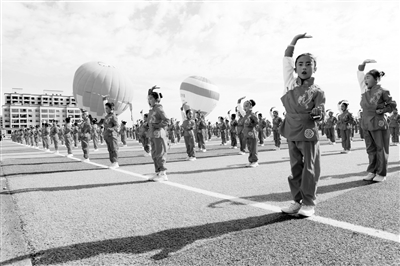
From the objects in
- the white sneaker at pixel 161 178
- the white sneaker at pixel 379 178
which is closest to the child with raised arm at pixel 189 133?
the white sneaker at pixel 161 178

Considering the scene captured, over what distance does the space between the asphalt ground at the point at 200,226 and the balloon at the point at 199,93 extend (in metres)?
26.5

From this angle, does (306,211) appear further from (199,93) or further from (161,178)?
(199,93)

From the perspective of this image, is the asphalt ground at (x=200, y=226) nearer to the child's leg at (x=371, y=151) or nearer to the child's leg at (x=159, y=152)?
the child's leg at (x=371, y=151)

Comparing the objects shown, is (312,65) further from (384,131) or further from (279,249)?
(384,131)

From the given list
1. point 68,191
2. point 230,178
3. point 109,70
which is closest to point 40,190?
point 68,191

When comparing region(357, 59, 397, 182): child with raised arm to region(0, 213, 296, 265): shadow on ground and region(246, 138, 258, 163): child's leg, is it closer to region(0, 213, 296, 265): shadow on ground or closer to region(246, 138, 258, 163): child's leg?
region(246, 138, 258, 163): child's leg

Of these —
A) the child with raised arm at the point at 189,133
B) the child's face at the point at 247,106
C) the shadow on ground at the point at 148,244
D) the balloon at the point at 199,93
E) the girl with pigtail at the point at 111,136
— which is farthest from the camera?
the balloon at the point at 199,93

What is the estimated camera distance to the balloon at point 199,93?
105 ft

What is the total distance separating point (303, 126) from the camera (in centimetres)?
380

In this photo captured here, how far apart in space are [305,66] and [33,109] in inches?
5376

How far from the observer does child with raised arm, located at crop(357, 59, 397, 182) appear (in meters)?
6.02

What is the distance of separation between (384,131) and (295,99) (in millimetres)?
3553

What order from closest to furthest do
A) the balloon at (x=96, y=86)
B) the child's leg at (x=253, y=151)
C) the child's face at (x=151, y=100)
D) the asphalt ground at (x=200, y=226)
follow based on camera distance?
the asphalt ground at (x=200, y=226), the child's face at (x=151, y=100), the child's leg at (x=253, y=151), the balloon at (x=96, y=86)

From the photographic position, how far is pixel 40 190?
6.04m
